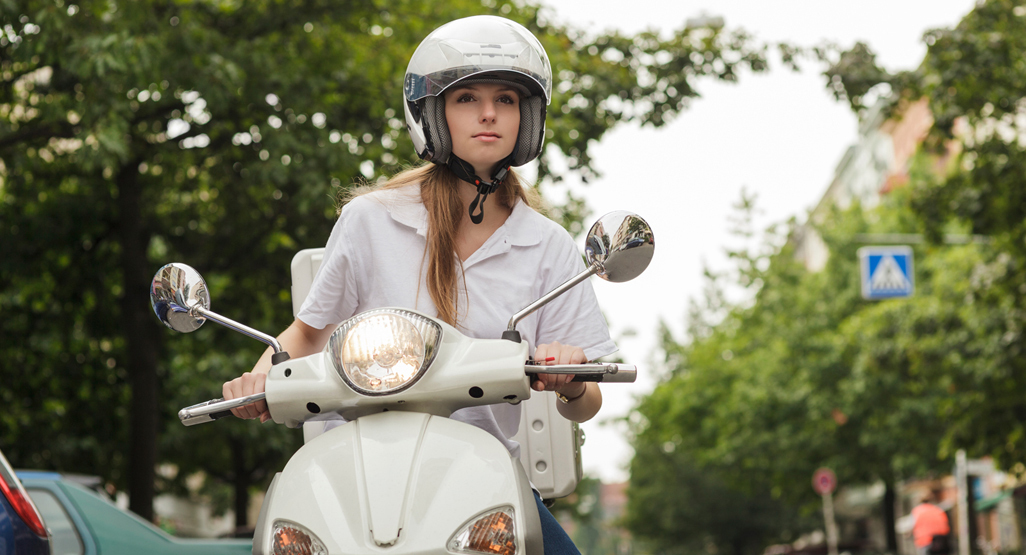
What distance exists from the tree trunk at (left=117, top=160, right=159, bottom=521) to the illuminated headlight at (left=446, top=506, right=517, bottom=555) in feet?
35.3

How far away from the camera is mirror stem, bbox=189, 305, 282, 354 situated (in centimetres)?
234

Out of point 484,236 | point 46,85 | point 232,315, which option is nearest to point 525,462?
point 484,236

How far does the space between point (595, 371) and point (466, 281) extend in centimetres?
50

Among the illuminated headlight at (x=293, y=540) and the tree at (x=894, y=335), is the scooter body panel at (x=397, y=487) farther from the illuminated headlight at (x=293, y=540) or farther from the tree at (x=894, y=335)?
the tree at (x=894, y=335)

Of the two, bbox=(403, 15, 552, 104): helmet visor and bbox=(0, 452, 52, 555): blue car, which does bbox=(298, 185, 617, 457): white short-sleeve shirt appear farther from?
bbox=(0, 452, 52, 555): blue car

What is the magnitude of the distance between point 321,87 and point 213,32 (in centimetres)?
108

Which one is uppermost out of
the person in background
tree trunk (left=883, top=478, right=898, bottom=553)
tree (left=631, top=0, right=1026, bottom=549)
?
tree (left=631, top=0, right=1026, bottom=549)

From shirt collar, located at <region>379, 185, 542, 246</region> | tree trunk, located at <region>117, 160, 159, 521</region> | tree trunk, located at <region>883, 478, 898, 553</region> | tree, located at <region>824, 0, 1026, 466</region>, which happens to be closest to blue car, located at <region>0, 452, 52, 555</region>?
shirt collar, located at <region>379, 185, 542, 246</region>

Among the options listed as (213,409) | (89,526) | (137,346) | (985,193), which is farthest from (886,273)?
(213,409)

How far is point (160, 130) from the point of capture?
11.6 meters

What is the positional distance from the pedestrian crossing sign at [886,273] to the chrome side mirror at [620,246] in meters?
17.4

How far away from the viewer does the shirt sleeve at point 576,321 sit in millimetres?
2676

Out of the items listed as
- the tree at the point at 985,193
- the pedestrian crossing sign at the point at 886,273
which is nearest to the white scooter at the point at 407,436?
the tree at the point at 985,193

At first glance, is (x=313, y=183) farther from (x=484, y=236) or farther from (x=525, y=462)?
(x=484, y=236)
